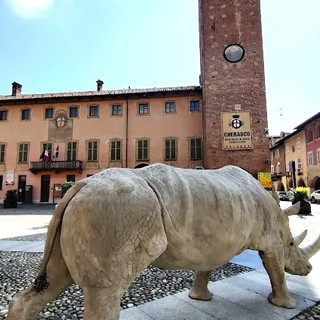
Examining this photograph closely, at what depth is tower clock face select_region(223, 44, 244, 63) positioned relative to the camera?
21828mm

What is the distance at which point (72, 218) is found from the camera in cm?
161

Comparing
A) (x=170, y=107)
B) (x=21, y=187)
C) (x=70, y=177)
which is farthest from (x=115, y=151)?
(x=21, y=187)

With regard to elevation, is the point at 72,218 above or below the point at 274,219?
above

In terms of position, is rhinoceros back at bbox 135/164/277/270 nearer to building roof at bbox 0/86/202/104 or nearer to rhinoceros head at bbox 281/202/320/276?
rhinoceros head at bbox 281/202/320/276

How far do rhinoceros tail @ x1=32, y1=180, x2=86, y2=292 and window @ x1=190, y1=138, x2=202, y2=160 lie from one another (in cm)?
2318

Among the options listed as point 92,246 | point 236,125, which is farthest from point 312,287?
point 236,125

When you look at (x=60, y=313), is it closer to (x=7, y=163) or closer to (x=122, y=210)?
(x=122, y=210)

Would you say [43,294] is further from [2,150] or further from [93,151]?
[2,150]

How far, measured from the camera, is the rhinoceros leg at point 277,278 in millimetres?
2774

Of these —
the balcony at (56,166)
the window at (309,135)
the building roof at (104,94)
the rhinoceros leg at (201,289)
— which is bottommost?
the rhinoceros leg at (201,289)

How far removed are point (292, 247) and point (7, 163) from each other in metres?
28.3

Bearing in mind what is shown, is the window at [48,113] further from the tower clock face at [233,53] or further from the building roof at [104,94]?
the tower clock face at [233,53]

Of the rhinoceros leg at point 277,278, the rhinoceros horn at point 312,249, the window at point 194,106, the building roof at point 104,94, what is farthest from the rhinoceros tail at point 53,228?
the building roof at point 104,94

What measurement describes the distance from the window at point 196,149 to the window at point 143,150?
4096 mm
